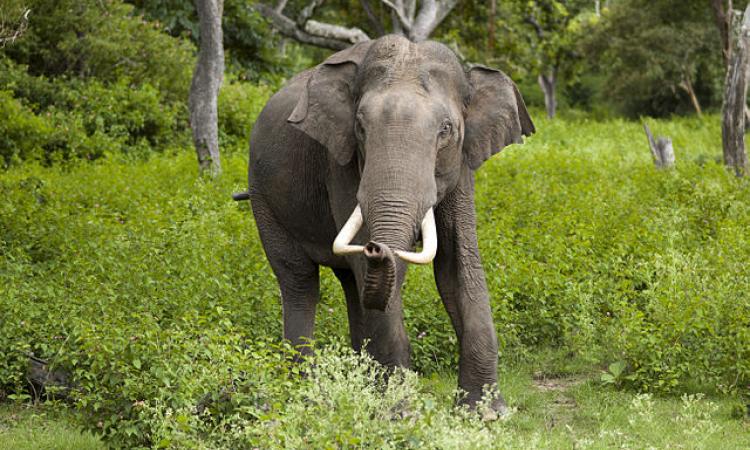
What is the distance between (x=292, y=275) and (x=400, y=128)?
2271mm

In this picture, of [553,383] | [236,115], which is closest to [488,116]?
[553,383]

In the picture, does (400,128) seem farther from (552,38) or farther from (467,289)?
(552,38)

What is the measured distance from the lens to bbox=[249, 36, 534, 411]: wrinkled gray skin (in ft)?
19.3

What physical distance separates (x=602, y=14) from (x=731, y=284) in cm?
3053

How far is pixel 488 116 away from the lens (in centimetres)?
675

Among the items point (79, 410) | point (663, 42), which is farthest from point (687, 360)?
point (663, 42)

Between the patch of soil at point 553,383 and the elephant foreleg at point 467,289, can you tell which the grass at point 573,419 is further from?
the elephant foreleg at point 467,289

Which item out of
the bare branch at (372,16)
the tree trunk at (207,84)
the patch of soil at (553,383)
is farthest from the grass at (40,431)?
the bare branch at (372,16)

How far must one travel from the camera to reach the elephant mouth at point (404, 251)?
5.62 metres

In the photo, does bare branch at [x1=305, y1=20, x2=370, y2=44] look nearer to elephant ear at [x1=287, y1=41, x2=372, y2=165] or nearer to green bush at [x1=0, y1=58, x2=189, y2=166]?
green bush at [x1=0, y1=58, x2=189, y2=166]

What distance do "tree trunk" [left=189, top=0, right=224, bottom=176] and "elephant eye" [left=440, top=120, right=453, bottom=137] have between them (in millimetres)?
8823

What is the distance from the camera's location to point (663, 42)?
34219mm

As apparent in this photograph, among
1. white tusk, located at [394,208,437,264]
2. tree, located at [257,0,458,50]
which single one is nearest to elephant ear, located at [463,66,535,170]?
white tusk, located at [394,208,437,264]

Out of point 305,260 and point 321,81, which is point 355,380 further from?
point 305,260
